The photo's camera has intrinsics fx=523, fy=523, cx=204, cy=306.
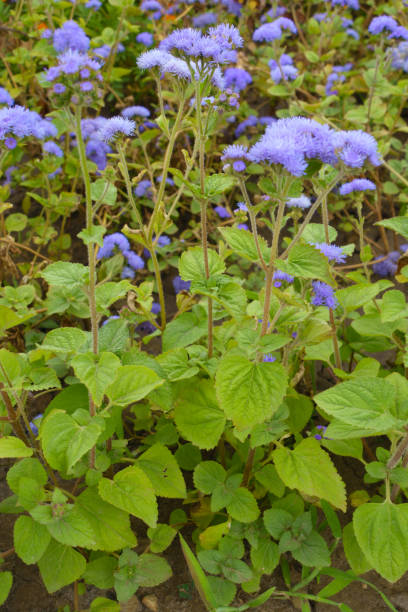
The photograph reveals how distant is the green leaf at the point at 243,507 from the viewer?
74.1 inches

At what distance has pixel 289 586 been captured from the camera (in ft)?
6.43

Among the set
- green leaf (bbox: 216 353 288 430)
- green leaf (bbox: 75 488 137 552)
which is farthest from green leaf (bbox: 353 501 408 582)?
green leaf (bbox: 75 488 137 552)

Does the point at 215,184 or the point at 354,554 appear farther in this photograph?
the point at 215,184

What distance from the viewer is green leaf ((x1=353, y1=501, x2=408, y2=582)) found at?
1.60 meters

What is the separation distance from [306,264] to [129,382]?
0.68 meters

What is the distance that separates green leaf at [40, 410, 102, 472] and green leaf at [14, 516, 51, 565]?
211mm

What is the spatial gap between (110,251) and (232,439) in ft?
3.87

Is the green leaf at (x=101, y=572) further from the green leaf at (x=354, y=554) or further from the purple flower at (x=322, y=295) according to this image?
the purple flower at (x=322, y=295)

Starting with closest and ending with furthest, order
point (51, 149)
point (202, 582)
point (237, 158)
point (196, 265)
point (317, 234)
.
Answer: point (237, 158)
point (202, 582)
point (196, 265)
point (317, 234)
point (51, 149)

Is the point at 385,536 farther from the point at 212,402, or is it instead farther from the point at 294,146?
the point at 294,146

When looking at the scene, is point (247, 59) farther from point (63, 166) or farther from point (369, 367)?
point (369, 367)

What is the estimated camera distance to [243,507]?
1909mm

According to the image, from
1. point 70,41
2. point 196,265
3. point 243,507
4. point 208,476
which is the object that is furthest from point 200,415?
point 70,41

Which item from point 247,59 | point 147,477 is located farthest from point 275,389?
point 247,59
